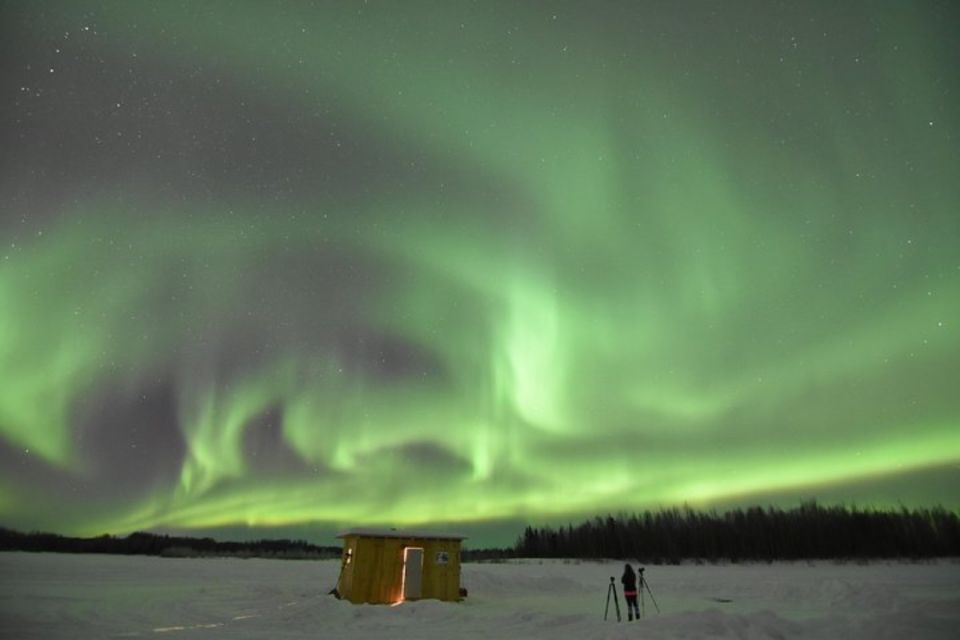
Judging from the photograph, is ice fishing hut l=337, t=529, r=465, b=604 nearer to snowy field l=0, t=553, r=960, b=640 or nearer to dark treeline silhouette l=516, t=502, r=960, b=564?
snowy field l=0, t=553, r=960, b=640

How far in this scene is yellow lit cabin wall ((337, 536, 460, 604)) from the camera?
22.8 metres

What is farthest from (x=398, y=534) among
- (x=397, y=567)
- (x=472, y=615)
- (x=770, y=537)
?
(x=770, y=537)

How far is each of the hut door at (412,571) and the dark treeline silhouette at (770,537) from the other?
7704cm

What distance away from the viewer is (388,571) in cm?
2344

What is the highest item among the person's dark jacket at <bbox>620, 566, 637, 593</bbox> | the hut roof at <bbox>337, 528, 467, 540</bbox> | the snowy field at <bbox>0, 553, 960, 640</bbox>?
the hut roof at <bbox>337, 528, 467, 540</bbox>

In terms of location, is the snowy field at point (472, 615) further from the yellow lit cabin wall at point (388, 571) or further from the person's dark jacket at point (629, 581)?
the person's dark jacket at point (629, 581)

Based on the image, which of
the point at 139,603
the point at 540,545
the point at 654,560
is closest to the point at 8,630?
the point at 139,603

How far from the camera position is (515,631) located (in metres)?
16.6

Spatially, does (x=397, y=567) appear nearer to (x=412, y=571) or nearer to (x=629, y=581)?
(x=412, y=571)

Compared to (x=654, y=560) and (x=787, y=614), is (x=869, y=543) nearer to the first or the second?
(x=654, y=560)

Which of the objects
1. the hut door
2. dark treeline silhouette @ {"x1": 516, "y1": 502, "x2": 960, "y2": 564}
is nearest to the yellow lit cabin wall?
the hut door

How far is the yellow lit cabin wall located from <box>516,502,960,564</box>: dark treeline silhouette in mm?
76050

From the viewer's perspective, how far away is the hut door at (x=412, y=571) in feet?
77.4

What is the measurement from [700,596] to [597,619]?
1310 cm
